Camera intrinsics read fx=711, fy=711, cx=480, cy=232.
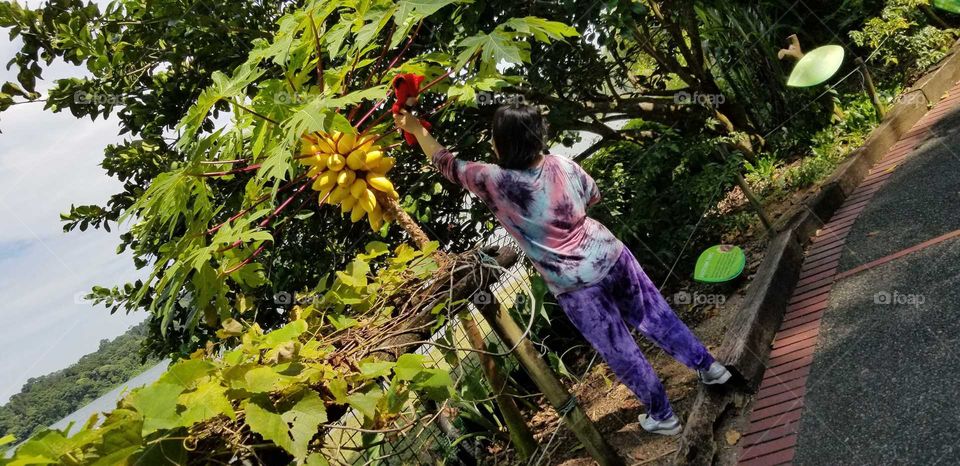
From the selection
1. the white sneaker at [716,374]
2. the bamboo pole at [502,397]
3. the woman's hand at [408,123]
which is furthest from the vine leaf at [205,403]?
the white sneaker at [716,374]

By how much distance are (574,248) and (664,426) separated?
3.58ft

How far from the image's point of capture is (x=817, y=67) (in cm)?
554

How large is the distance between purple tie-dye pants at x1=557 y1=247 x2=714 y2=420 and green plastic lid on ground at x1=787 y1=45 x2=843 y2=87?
9.84ft

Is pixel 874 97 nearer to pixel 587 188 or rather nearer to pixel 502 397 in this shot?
pixel 587 188

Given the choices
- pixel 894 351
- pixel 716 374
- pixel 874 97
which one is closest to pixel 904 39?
pixel 874 97

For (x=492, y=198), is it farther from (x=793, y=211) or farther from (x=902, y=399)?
(x=793, y=211)

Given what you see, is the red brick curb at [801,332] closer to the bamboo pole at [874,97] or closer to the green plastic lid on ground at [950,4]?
the bamboo pole at [874,97]

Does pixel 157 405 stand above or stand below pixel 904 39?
above

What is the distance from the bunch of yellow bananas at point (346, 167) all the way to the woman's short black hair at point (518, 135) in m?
0.71

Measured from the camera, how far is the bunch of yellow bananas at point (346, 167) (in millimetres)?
2307

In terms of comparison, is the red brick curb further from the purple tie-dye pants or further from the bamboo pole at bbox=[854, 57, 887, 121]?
the bamboo pole at bbox=[854, 57, 887, 121]

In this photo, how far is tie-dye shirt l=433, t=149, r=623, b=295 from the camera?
9.84ft

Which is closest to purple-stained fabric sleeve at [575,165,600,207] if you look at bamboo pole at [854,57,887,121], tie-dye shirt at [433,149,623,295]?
tie-dye shirt at [433,149,623,295]

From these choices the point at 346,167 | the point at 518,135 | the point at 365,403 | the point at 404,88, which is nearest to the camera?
the point at 365,403
